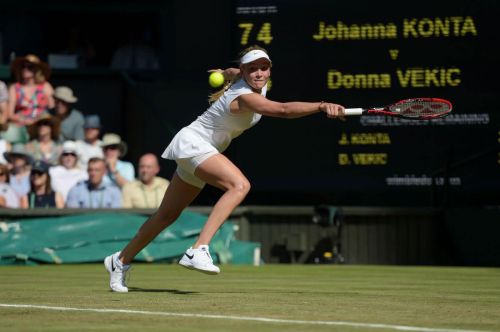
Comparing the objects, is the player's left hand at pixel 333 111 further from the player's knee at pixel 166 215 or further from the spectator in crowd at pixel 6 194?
the spectator in crowd at pixel 6 194

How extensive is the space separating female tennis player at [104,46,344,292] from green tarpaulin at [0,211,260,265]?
5.55 m

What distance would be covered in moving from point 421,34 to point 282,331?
8977 mm

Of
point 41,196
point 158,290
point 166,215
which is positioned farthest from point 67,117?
point 166,215

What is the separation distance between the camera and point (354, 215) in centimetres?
1505

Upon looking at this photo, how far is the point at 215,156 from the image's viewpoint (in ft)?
27.8

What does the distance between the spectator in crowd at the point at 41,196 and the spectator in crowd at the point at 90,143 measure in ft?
3.32

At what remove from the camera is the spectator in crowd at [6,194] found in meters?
15.0

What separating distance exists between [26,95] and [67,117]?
62 cm

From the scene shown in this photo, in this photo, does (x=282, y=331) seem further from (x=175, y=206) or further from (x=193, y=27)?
(x=193, y=27)

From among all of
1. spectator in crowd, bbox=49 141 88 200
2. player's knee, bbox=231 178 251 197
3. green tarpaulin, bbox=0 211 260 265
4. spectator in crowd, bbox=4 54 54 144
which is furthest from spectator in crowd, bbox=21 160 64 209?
player's knee, bbox=231 178 251 197

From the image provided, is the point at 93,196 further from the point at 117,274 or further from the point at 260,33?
the point at 117,274

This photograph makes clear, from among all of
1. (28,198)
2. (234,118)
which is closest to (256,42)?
(28,198)

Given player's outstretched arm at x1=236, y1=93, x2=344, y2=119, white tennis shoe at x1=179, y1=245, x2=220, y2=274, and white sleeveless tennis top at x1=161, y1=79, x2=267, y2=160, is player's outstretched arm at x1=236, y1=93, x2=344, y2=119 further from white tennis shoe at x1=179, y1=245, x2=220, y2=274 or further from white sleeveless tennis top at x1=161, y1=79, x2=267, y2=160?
white tennis shoe at x1=179, y1=245, x2=220, y2=274

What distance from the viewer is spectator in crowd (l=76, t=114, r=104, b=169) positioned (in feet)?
53.1
